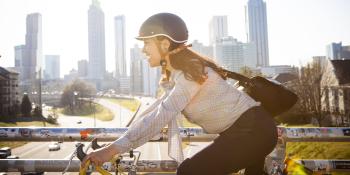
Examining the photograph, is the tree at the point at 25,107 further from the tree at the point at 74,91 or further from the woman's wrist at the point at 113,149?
the woman's wrist at the point at 113,149

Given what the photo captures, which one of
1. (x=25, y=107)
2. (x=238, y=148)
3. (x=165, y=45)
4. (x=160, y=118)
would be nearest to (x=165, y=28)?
(x=165, y=45)

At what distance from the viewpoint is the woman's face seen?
2.64m

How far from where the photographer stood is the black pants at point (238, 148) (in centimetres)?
229

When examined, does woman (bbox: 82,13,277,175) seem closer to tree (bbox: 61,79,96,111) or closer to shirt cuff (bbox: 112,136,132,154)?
shirt cuff (bbox: 112,136,132,154)

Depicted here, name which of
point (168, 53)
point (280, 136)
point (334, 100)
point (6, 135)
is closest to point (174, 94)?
point (168, 53)

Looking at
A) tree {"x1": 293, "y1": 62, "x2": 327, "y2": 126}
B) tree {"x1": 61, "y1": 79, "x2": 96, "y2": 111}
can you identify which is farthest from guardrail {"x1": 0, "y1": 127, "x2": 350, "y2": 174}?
tree {"x1": 61, "y1": 79, "x2": 96, "y2": 111}

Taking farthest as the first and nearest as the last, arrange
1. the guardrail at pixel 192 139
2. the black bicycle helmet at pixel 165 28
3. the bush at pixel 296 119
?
the bush at pixel 296 119 < the guardrail at pixel 192 139 < the black bicycle helmet at pixel 165 28

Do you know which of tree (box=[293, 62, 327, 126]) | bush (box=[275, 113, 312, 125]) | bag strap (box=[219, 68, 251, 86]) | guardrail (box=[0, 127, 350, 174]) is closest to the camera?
bag strap (box=[219, 68, 251, 86])

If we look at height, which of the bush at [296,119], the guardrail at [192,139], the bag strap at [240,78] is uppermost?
the bag strap at [240,78]

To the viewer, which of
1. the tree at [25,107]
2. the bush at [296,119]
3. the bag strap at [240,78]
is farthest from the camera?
the tree at [25,107]

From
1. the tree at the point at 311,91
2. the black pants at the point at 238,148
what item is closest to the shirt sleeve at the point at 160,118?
the black pants at the point at 238,148

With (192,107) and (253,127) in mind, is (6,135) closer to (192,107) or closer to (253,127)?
(192,107)

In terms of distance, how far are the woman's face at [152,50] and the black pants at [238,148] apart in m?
0.87

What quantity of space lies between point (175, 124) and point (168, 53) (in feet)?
2.04
